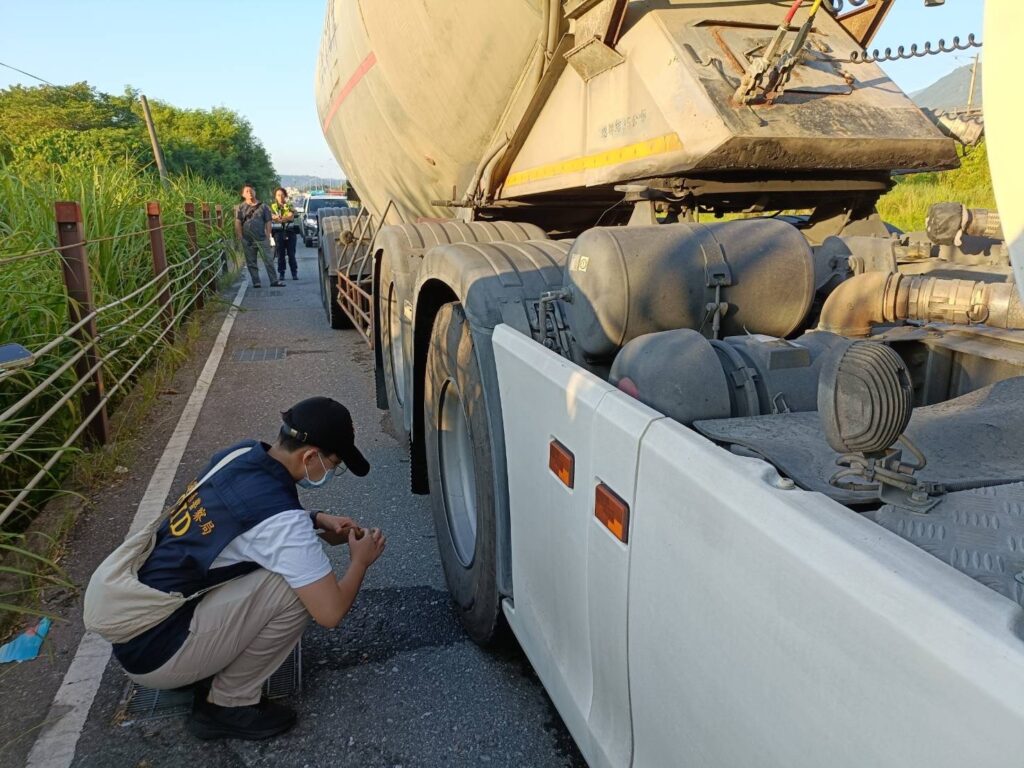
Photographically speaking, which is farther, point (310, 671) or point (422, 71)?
point (422, 71)

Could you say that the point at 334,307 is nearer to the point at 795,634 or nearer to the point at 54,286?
the point at 54,286

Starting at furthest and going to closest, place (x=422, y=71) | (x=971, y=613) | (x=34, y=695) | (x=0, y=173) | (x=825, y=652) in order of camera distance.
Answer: (x=0, y=173) → (x=422, y=71) → (x=34, y=695) → (x=825, y=652) → (x=971, y=613)

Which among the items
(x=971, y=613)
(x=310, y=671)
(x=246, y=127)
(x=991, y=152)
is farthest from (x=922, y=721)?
(x=246, y=127)

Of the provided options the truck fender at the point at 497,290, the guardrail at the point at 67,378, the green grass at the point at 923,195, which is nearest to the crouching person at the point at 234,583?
the truck fender at the point at 497,290

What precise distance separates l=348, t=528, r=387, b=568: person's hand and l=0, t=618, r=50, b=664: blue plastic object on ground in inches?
55.5

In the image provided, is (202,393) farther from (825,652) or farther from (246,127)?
(246,127)

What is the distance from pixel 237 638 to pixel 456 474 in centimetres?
112

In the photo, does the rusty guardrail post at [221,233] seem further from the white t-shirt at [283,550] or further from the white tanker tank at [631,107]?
the white t-shirt at [283,550]

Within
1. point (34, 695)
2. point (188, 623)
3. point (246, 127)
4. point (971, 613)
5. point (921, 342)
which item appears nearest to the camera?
point (971, 613)

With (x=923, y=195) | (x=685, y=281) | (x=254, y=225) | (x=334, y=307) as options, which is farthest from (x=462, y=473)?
(x=254, y=225)

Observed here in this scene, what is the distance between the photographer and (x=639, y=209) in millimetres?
3334

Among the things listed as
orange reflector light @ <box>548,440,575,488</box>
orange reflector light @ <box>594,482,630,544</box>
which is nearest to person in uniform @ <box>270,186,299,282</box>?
orange reflector light @ <box>548,440,575,488</box>

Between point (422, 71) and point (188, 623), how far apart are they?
3.65 m

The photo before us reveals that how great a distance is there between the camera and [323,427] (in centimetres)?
238
